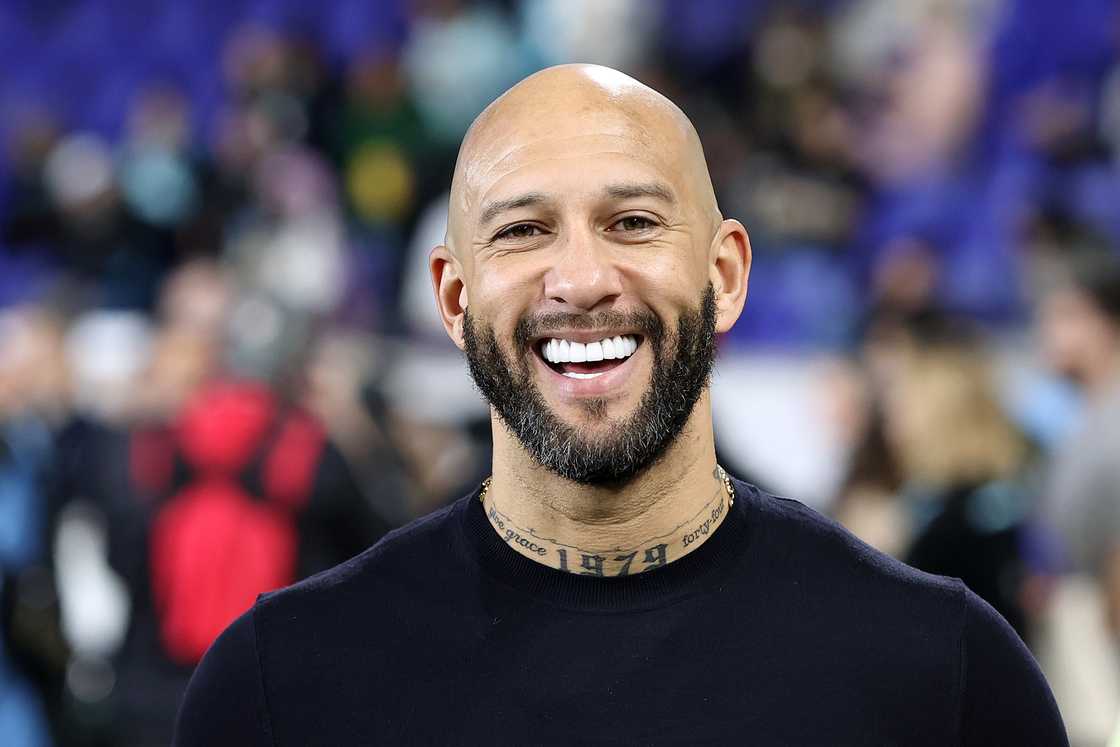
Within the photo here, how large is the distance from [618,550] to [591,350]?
0.28 meters

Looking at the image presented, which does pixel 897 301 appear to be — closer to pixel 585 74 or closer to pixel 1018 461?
pixel 1018 461

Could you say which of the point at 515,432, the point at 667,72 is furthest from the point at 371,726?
the point at 667,72

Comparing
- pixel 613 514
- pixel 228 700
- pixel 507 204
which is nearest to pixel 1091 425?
pixel 613 514

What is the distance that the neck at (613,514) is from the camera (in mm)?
2348

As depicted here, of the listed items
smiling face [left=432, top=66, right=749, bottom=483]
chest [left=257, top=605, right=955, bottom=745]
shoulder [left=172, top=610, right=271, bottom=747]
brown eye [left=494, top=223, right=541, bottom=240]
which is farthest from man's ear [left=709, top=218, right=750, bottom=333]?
shoulder [left=172, top=610, right=271, bottom=747]

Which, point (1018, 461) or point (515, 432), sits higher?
point (515, 432)

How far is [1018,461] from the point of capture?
5719 mm

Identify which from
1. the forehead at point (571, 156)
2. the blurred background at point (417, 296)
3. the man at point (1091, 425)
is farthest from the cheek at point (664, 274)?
the man at point (1091, 425)

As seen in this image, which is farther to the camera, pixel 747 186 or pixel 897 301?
pixel 747 186

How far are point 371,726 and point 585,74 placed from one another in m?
0.94

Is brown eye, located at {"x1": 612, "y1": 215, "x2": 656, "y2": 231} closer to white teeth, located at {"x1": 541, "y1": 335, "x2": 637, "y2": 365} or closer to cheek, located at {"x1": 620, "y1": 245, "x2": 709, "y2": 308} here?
cheek, located at {"x1": 620, "y1": 245, "x2": 709, "y2": 308}

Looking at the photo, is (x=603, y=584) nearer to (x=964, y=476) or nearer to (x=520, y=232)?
(x=520, y=232)

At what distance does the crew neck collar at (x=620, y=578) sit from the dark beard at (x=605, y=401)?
0.13 m

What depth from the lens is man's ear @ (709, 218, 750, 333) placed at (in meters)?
2.44
